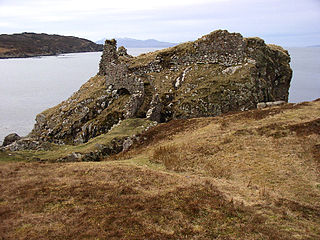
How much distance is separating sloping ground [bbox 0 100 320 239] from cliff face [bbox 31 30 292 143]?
1302 cm

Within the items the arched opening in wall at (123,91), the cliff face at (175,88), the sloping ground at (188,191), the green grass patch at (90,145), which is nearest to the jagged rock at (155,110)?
the cliff face at (175,88)

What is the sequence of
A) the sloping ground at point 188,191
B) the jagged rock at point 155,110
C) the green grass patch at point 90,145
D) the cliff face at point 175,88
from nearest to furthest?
the sloping ground at point 188,191, the green grass patch at point 90,145, the jagged rock at point 155,110, the cliff face at point 175,88

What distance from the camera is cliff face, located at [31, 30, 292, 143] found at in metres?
42.4

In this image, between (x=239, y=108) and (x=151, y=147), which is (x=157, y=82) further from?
(x=151, y=147)

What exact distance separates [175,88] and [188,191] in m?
31.1

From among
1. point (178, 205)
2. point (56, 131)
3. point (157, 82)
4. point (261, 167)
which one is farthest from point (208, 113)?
point (178, 205)

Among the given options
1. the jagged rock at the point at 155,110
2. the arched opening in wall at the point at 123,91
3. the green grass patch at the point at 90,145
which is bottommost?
the green grass patch at the point at 90,145

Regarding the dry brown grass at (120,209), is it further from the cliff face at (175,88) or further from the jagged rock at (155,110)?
the cliff face at (175,88)

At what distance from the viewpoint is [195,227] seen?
12734mm

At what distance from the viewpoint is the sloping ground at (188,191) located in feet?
41.3

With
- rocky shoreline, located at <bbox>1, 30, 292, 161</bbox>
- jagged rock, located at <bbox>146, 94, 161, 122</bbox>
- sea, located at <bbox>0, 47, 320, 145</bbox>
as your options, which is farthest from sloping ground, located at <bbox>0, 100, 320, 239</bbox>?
sea, located at <bbox>0, 47, 320, 145</bbox>

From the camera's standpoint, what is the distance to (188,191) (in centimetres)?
1689

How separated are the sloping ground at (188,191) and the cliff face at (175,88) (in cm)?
1302

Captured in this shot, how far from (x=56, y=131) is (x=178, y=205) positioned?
34.3m
